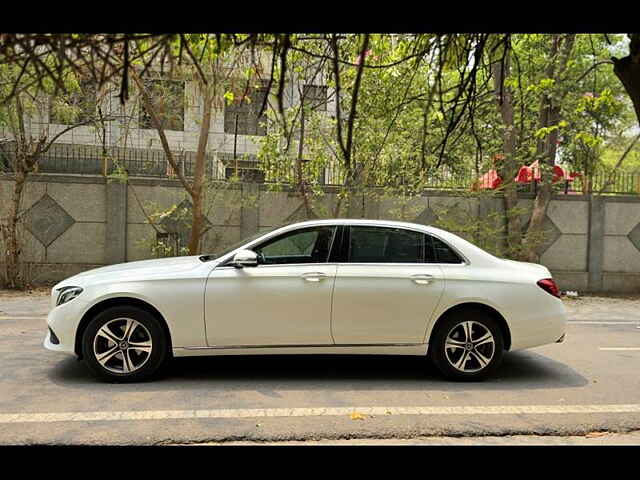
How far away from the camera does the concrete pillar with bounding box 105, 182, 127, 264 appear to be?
12.1 m

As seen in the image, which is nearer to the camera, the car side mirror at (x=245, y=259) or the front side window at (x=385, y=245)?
the car side mirror at (x=245, y=259)

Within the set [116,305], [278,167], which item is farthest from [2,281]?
[116,305]

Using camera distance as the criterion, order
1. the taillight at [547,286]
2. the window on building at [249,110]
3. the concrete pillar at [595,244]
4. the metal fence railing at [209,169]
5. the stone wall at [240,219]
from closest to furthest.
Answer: the window on building at [249,110] < the taillight at [547,286] < the stone wall at [240,219] < the metal fence railing at [209,169] < the concrete pillar at [595,244]

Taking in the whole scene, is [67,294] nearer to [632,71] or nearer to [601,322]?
[632,71]

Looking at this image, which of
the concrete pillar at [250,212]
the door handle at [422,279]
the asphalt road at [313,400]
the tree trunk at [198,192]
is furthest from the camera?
the concrete pillar at [250,212]

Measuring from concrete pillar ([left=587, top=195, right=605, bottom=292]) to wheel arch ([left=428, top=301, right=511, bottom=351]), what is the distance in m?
8.21

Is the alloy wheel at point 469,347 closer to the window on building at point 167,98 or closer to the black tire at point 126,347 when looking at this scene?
the black tire at point 126,347

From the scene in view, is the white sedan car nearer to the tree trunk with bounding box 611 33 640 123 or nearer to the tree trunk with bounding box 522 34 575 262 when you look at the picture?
the tree trunk with bounding box 611 33 640 123

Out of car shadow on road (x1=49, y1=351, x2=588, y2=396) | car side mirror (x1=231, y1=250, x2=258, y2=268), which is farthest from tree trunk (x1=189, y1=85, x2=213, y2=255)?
car side mirror (x1=231, y1=250, x2=258, y2=268)

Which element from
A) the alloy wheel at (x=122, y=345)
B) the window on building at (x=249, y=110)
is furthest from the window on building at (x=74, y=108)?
the alloy wheel at (x=122, y=345)

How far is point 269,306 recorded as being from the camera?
5691 mm

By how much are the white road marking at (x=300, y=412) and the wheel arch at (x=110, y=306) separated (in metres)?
1.02

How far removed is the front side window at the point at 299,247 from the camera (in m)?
6.00
